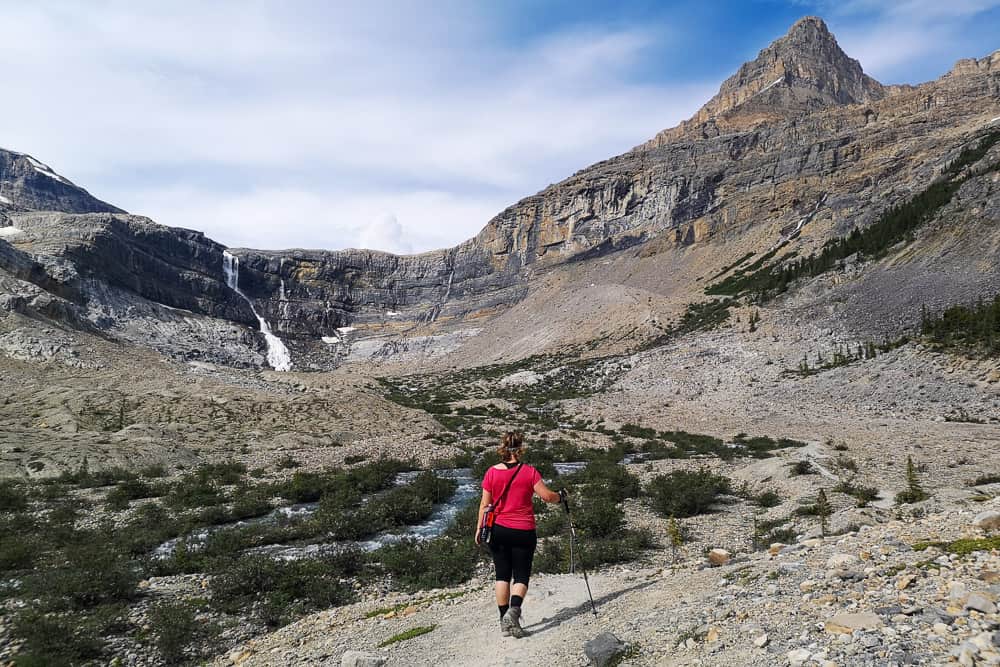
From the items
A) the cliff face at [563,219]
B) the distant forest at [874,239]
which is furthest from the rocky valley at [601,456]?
the cliff face at [563,219]

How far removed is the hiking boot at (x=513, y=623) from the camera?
611 cm

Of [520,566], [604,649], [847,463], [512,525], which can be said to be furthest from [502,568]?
[847,463]

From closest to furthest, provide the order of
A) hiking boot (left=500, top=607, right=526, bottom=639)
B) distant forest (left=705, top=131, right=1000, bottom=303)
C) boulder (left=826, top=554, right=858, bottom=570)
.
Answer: boulder (left=826, top=554, right=858, bottom=570)
hiking boot (left=500, top=607, right=526, bottom=639)
distant forest (left=705, top=131, right=1000, bottom=303)

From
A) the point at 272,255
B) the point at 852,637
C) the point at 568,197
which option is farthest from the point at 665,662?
the point at 272,255

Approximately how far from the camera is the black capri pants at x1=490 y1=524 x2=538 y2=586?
6.32 metres

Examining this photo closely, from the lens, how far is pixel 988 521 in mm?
5730

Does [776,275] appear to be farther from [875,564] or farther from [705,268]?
[875,564]

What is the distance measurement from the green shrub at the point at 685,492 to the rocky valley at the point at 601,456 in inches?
3.7

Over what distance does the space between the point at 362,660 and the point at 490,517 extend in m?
2.08

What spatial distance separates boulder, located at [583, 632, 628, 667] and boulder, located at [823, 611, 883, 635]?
71.6 inches

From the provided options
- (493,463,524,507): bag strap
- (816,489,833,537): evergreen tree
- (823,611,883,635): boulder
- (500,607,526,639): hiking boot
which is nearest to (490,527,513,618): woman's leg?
(500,607,526,639): hiking boot

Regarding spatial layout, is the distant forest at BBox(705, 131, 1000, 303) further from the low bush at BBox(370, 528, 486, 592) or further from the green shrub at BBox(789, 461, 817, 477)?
the low bush at BBox(370, 528, 486, 592)

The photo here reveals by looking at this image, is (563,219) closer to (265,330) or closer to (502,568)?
(265,330)

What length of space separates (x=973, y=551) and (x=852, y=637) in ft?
6.83
